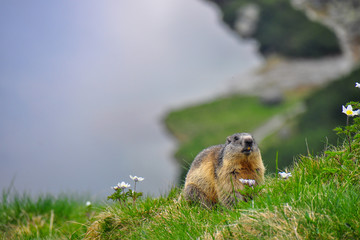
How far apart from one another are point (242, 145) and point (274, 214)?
1438 millimetres

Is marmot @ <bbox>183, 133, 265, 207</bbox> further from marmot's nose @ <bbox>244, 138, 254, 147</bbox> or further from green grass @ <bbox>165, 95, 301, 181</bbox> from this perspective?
green grass @ <bbox>165, 95, 301, 181</bbox>

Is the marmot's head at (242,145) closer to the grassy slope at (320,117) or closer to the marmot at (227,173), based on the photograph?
the marmot at (227,173)

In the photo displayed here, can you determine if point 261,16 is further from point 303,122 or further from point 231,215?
point 231,215

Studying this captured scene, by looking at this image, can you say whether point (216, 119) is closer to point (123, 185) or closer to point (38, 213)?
point (38, 213)

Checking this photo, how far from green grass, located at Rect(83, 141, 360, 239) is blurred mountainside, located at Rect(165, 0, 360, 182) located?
793 inches

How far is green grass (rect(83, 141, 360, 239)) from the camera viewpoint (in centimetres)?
489

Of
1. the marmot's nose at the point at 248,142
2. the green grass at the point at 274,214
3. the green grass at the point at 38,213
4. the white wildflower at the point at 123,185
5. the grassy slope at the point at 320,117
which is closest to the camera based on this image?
the green grass at the point at 274,214

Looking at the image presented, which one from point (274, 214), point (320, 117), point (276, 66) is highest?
point (276, 66)

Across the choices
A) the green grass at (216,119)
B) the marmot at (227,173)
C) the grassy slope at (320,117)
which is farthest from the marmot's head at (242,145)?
the green grass at (216,119)

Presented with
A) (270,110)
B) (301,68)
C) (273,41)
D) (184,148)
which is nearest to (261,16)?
(273,41)

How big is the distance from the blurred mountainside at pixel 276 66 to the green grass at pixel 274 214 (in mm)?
20142

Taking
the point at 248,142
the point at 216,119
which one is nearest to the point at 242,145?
the point at 248,142

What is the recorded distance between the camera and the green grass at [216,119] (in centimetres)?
3331

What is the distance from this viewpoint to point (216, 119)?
3775 cm
